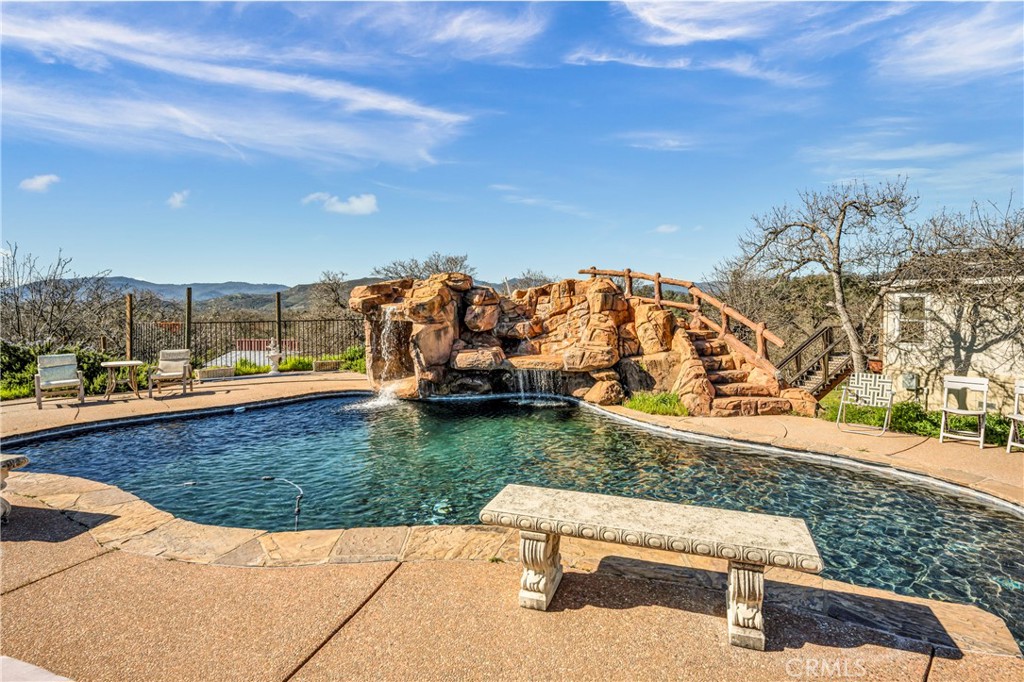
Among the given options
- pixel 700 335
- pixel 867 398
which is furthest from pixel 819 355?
pixel 867 398

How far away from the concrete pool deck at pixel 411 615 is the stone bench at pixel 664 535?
0.19 meters

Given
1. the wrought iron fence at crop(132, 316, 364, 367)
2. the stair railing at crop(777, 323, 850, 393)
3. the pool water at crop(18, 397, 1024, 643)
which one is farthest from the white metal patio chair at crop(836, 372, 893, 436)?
the wrought iron fence at crop(132, 316, 364, 367)

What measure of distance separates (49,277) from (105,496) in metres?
15.6

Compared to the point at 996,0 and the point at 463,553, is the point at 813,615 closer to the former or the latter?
the point at 463,553

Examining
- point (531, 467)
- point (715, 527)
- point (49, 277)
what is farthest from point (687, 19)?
point (49, 277)

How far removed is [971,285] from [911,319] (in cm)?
115

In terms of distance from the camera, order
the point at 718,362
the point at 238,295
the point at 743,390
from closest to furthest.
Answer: the point at 743,390, the point at 718,362, the point at 238,295

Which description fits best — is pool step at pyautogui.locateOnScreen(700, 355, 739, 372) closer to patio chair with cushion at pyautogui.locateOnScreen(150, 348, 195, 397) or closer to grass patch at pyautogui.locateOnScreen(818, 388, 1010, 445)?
grass patch at pyautogui.locateOnScreen(818, 388, 1010, 445)

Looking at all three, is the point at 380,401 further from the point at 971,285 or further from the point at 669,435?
the point at 971,285

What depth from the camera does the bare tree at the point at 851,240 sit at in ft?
38.4

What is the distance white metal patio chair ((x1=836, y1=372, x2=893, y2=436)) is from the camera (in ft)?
26.3

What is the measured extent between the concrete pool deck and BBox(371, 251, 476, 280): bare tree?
87.8 feet

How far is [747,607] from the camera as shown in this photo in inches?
111

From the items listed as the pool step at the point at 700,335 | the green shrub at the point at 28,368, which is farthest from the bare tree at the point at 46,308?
the pool step at the point at 700,335
